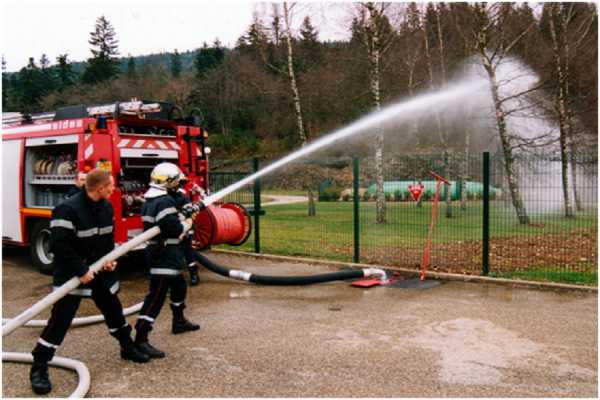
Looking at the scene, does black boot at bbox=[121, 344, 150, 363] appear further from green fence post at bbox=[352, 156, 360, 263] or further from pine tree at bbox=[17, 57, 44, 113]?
pine tree at bbox=[17, 57, 44, 113]

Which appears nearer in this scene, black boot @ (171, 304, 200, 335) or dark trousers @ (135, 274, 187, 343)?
dark trousers @ (135, 274, 187, 343)

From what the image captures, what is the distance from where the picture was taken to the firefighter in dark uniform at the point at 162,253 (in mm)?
5418

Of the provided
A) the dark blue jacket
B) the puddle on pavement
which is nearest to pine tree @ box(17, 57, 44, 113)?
the dark blue jacket

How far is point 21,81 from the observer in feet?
201

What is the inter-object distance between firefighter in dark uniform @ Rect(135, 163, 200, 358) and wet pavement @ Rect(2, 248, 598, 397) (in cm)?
34

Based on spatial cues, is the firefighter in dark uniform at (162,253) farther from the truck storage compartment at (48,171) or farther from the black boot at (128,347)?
the truck storage compartment at (48,171)

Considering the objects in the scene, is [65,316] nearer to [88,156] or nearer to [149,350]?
[149,350]

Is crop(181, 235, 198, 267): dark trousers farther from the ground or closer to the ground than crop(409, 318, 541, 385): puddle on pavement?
farther from the ground

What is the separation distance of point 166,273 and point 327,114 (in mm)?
26485

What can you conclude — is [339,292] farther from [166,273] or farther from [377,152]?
[377,152]

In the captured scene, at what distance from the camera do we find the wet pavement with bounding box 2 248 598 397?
4.52 metres

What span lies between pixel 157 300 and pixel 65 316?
1004 millimetres

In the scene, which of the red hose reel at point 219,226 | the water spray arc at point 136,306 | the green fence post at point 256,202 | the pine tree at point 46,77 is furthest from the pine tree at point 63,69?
the red hose reel at point 219,226

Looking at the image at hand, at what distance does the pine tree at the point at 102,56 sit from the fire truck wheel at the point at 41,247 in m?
53.7
